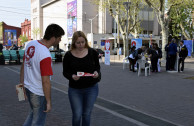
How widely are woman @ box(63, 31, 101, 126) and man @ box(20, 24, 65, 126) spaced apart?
23.2 inches

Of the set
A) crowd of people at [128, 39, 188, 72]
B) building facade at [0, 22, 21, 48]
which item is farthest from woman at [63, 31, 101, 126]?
building facade at [0, 22, 21, 48]

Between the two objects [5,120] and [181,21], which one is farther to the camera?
[181,21]

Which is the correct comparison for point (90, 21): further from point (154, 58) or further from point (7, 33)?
point (7, 33)

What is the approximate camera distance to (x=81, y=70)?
361 centimetres

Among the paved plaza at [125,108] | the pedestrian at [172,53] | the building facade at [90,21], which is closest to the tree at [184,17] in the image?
the building facade at [90,21]

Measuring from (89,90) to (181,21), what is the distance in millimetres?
37349

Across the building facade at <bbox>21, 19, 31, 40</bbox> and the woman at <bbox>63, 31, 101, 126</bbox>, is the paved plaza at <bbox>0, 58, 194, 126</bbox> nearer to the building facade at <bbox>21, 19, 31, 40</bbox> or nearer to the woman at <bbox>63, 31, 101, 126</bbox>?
the woman at <bbox>63, 31, 101, 126</bbox>

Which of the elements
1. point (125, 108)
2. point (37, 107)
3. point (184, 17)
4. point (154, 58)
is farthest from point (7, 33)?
point (37, 107)

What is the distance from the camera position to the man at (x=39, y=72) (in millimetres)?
2965

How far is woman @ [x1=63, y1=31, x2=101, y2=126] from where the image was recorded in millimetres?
3604

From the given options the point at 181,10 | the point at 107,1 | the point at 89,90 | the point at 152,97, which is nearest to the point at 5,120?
the point at 89,90

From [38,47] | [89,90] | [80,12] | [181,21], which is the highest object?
[80,12]

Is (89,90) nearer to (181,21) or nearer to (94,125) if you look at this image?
(94,125)

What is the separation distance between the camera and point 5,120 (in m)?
5.32
